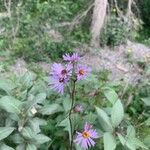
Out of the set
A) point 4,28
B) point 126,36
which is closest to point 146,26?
point 126,36

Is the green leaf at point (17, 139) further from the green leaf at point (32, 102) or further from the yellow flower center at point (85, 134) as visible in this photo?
the yellow flower center at point (85, 134)

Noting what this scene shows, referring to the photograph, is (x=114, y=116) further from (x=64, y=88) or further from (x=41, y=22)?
(x=41, y=22)

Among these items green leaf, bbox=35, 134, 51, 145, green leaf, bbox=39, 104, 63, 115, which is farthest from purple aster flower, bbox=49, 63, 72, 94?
green leaf, bbox=35, 134, 51, 145

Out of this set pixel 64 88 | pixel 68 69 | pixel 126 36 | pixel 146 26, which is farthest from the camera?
pixel 146 26

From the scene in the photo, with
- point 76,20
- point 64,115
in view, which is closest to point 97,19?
point 76,20

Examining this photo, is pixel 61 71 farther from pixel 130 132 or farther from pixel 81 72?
pixel 130 132

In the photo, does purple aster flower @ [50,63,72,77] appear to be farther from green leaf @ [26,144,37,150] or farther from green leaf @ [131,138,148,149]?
green leaf @ [131,138,148,149]
